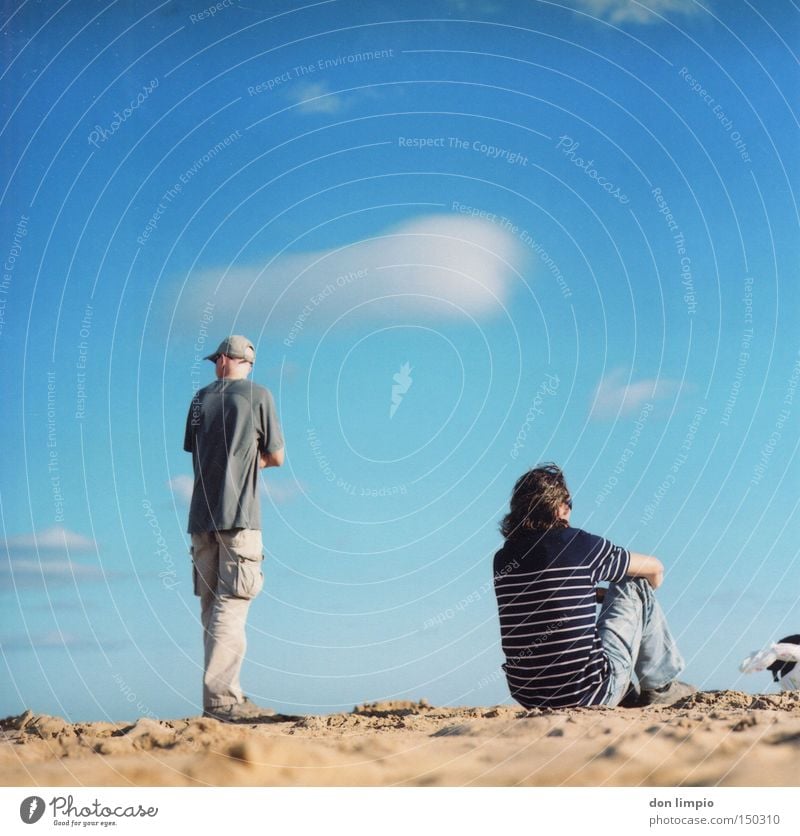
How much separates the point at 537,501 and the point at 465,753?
4.46 ft

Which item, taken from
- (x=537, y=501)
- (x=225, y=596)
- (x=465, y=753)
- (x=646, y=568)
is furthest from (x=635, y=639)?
(x=225, y=596)

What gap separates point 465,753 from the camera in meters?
4.95

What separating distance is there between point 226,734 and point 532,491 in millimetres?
1998

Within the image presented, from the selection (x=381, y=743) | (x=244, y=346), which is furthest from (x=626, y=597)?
(x=244, y=346)

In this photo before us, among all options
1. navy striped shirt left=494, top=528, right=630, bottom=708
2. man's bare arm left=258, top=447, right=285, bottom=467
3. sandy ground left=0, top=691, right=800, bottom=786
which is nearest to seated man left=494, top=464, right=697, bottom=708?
navy striped shirt left=494, top=528, right=630, bottom=708

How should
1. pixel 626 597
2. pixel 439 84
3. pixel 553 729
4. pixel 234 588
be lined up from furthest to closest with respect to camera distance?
pixel 439 84 → pixel 234 588 → pixel 626 597 → pixel 553 729

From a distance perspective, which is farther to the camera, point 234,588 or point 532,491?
point 234,588

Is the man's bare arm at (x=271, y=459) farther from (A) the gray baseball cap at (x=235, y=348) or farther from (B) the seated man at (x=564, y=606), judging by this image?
(B) the seated man at (x=564, y=606)

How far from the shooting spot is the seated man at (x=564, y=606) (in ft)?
17.8

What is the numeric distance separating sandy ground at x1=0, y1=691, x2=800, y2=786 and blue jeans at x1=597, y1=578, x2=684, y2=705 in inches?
9.8

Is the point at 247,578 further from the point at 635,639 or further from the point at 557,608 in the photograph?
the point at 635,639

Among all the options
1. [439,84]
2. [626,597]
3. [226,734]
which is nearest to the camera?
[226,734]

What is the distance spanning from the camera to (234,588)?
6.32 m
